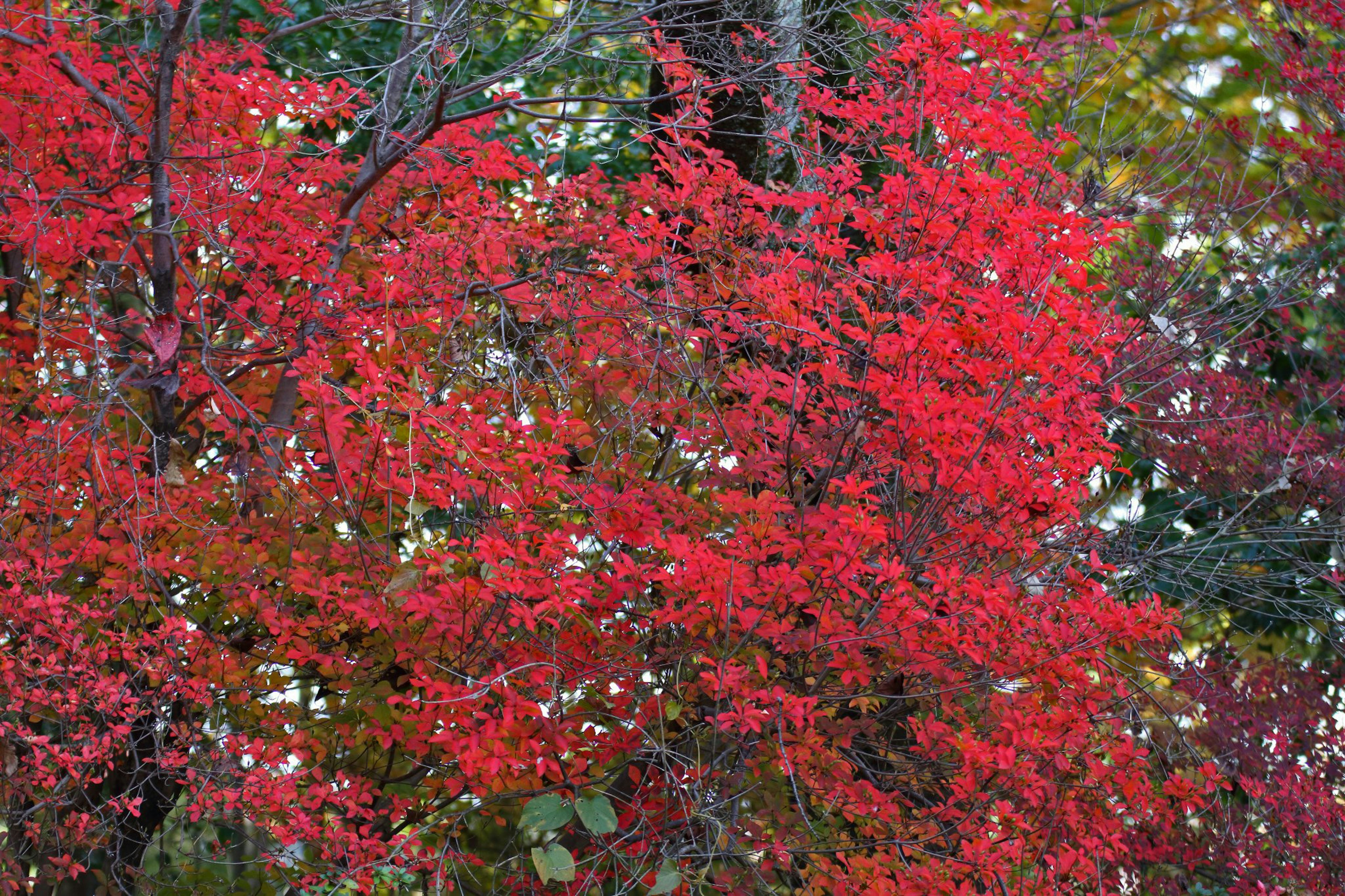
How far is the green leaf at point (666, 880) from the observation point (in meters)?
3.54

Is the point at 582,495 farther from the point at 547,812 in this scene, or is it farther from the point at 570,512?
the point at 547,812

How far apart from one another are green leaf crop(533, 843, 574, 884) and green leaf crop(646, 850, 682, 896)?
0.11ft

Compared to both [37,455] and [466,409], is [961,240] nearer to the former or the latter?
[466,409]

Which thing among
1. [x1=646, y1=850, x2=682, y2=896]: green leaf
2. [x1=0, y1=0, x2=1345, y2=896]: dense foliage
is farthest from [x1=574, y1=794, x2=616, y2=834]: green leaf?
[x1=646, y1=850, x2=682, y2=896]: green leaf

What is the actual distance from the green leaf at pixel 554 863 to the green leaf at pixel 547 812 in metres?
0.09

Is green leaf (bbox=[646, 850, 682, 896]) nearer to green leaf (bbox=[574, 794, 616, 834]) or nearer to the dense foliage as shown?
the dense foliage

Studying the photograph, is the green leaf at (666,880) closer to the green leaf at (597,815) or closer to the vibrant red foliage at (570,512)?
the vibrant red foliage at (570,512)

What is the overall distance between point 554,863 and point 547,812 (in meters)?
0.16

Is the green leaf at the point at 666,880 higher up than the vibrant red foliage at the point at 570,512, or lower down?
lower down

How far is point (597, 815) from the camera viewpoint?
3.59m

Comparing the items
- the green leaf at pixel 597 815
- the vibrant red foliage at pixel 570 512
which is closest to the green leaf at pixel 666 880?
the vibrant red foliage at pixel 570 512

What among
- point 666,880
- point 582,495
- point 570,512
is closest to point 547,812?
point 666,880

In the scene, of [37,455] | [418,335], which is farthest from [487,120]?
[37,455]

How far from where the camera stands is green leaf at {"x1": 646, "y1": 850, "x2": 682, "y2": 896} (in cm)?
354
